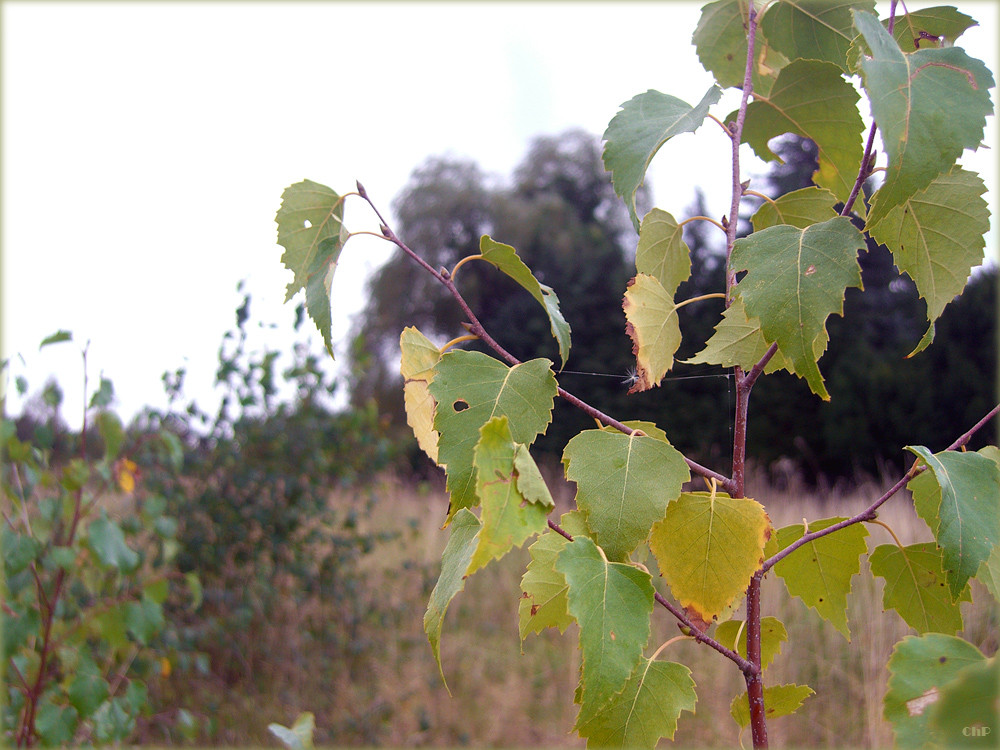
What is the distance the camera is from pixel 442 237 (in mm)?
8602

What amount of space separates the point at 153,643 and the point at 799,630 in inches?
87.0

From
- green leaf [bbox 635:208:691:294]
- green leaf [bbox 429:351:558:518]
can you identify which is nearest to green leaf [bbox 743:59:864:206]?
green leaf [bbox 635:208:691:294]

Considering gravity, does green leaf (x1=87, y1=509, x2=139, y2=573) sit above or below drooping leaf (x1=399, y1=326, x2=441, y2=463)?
below

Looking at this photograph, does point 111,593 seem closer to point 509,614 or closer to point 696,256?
point 509,614

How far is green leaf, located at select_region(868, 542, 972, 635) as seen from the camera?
602 millimetres

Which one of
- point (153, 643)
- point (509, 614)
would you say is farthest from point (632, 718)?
point (509, 614)

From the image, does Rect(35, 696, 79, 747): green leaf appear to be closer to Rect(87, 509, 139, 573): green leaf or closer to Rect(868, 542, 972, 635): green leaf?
Rect(87, 509, 139, 573): green leaf

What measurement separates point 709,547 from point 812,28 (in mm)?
477

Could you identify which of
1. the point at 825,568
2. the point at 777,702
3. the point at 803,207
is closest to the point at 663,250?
the point at 803,207

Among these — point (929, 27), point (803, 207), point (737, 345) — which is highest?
point (929, 27)

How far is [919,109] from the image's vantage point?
44cm

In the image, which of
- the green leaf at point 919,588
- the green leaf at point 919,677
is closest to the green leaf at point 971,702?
the green leaf at point 919,677

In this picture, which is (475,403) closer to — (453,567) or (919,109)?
(453,567)

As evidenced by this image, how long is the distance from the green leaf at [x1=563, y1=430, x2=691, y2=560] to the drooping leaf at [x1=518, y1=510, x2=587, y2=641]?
75 millimetres
